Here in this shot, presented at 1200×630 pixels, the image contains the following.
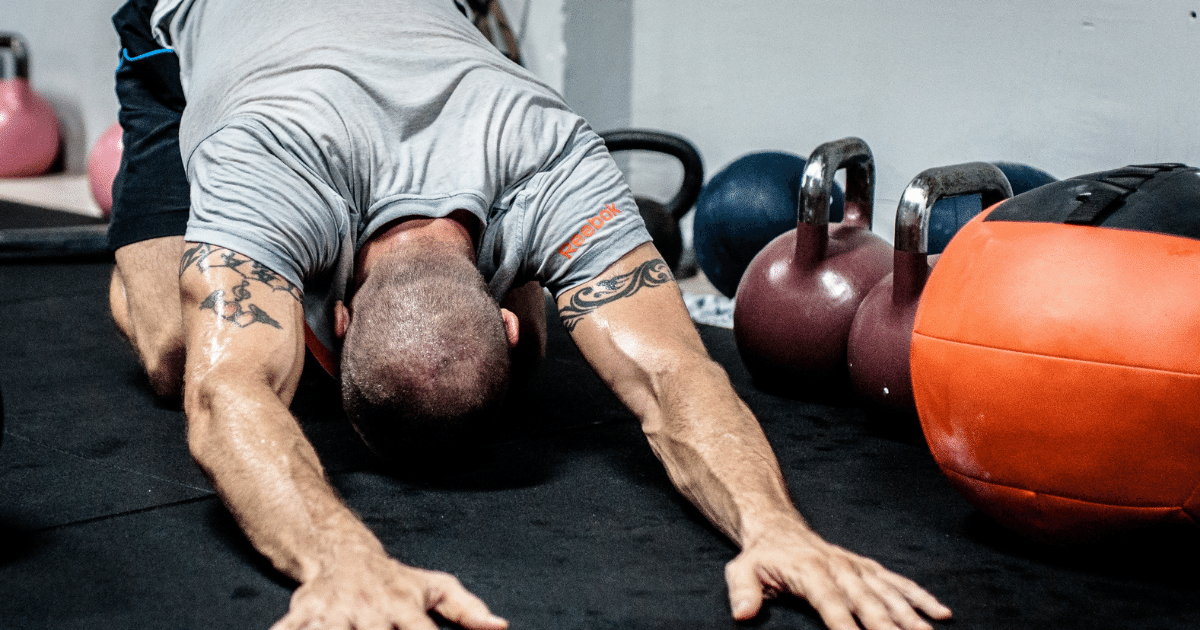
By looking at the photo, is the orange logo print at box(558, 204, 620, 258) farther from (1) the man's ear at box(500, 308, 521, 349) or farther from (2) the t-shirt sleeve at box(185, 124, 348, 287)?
(2) the t-shirt sleeve at box(185, 124, 348, 287)

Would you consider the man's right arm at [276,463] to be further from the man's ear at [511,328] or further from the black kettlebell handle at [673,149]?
the black kettlebell handle at [673,149]

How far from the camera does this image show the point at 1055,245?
1.40m

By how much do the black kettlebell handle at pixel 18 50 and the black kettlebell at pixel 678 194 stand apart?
4916 mm

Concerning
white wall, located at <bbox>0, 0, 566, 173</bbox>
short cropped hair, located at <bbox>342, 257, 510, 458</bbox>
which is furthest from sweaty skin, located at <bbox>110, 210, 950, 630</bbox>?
white wall, located at <bbox>0, 0, 566, 173</bbox>

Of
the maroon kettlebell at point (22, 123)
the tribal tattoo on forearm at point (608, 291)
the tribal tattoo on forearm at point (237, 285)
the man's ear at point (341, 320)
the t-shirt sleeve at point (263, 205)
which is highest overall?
the t-shirt sleeve at point (263, 205)

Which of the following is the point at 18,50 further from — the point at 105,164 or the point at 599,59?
the point at 599,59

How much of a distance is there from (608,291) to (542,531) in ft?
1.59

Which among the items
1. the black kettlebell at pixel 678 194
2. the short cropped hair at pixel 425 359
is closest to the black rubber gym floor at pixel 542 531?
the short cropped hair at pixel 425 359

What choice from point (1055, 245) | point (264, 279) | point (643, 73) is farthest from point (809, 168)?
point (643, 73)

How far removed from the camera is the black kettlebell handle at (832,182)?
7.13 feet

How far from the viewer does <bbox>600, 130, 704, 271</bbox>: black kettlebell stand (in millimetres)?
3529

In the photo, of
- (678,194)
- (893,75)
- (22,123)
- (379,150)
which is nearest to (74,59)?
(22,123)

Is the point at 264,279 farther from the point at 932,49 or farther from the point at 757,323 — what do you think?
the point at 932,49

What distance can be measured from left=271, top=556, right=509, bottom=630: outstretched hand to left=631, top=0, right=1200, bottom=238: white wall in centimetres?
244
